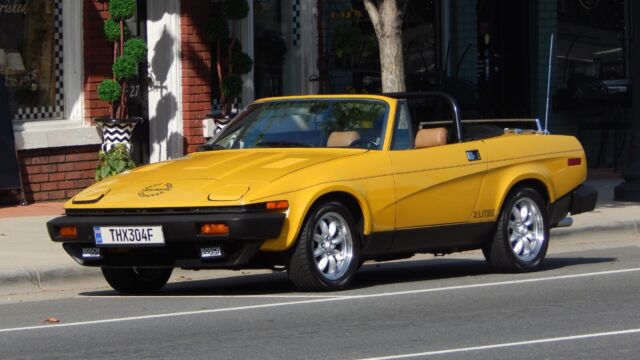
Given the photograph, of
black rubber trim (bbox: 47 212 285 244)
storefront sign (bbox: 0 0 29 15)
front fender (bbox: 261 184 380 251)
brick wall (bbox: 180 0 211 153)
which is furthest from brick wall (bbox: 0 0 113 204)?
front fender (bbox: 261 184 380 251)

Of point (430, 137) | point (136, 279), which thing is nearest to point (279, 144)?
point (430, 137)

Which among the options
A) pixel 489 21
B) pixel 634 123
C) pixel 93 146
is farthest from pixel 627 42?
pixel 93 146

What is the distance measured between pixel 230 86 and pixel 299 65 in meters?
1.83

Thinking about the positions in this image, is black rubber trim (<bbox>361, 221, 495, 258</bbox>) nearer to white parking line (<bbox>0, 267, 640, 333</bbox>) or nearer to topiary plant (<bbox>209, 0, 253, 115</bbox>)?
white parking line (<bbox>0, 267, 640, 333</bbox>)

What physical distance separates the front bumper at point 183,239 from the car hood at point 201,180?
100 millimetres

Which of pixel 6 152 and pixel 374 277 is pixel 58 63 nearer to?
pixel 6 152

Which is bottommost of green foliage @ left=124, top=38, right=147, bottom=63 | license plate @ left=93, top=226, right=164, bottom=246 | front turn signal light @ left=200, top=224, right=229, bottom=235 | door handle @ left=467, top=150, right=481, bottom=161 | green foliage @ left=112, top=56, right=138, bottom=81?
license plate @ left=93, top=226, right=164, bottom=246

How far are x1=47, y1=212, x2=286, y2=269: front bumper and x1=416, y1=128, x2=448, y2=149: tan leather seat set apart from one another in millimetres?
1732

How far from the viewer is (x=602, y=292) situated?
10.7 meters

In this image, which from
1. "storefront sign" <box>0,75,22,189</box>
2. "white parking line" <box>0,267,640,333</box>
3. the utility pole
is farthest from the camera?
the utility pole

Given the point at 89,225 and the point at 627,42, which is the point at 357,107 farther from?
the point at 627,42

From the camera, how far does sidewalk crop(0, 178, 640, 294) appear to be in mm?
11898

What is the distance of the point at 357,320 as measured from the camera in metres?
9.31

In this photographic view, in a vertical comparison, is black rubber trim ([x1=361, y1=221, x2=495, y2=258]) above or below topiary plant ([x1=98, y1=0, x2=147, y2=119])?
below
